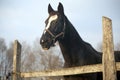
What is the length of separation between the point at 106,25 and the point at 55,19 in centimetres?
242

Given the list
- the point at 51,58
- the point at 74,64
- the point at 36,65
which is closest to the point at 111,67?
the point at 74,64

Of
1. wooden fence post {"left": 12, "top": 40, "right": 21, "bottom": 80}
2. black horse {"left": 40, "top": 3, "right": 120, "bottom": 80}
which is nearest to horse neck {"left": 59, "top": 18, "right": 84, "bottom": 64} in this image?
black horse {"left": 40, "top": 3, "right": 120, "bottom": 80}

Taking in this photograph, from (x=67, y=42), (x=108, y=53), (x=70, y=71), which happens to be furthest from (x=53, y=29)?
(x=108, y=53)

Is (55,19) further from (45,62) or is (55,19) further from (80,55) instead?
(45,62)

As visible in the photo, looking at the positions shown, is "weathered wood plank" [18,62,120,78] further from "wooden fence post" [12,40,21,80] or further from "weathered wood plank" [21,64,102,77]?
"wooden fence post" [12,40,21,80]

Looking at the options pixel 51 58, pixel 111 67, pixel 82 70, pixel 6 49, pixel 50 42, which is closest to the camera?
pixel 111 67

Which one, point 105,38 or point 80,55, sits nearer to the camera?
point 105,38

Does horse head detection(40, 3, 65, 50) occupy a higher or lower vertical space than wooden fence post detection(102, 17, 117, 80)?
higher

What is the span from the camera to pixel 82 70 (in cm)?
472


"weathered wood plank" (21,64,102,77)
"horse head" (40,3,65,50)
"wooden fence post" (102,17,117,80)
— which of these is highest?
"horse head" (40,3,65,50)

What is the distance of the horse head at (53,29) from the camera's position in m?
6.15

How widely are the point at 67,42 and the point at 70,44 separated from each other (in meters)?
0.10

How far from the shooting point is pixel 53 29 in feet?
20.9

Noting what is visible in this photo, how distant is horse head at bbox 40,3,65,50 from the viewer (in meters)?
6.15
